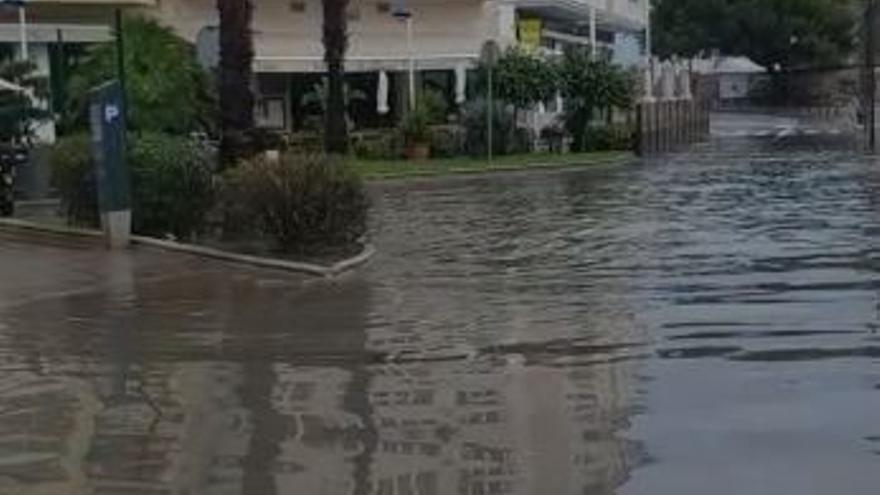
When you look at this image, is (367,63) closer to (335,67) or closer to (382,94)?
(382,94)

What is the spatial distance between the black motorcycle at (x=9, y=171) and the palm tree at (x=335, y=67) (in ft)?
58.8

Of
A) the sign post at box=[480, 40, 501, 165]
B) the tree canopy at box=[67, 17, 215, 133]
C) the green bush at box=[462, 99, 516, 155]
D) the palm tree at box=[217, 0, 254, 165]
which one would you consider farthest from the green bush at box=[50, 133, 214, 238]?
the green bush at box=[462, 99, 516, 155]

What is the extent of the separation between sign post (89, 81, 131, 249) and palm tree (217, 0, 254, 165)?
5695 mm

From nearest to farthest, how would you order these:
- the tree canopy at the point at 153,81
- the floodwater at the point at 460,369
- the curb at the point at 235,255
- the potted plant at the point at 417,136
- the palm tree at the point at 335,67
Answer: the floodwater at the point at 460,369 < the curb at the point at 235,255 < the tree canopy at the point at 153,81 < the palm tree at the point at 335,67 < the potted plant at the point at 417,136

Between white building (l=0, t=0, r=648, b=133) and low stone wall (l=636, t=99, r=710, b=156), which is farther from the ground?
white building (l=0, t=0, r=648, b=133)

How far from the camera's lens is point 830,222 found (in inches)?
908

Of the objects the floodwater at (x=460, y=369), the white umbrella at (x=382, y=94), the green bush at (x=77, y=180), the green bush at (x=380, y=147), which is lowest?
the floodwater at (x=460, y=369)

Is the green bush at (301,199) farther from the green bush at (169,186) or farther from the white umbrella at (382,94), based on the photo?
the white umbrella at (382,94)

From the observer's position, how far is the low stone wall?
52031 mm

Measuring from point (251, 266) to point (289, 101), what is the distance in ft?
124

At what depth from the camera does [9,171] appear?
26328mm

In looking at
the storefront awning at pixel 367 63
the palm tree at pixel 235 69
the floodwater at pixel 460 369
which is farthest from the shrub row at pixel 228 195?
the storefront awning at pixel 367 63

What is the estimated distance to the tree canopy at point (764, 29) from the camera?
99375 millimetres

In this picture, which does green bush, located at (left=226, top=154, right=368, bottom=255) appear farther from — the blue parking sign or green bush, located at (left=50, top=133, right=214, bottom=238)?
the blue parking sign
